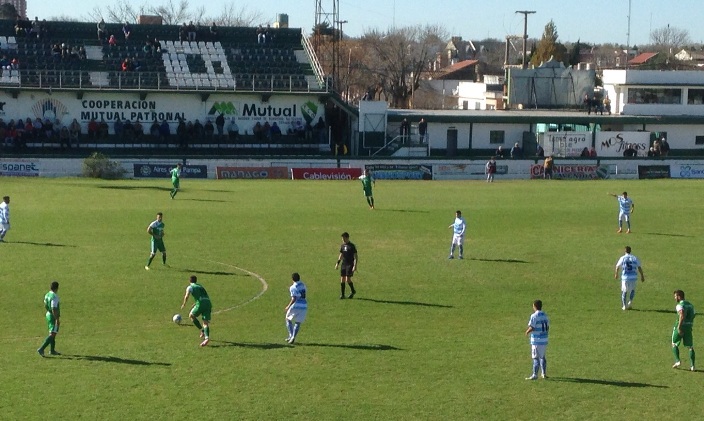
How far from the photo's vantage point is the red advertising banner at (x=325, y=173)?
5162 cm

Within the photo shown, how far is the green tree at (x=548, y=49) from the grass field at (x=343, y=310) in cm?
8004

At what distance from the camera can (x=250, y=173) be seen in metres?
51.5

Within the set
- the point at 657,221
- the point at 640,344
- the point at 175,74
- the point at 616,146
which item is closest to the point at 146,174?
the point at 175,74

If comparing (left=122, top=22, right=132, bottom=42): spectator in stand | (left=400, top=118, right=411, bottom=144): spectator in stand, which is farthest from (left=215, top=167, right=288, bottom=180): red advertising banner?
(left=122, top=22, right=132, bottom=42): spectator in stand

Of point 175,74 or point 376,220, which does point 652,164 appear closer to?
point 376,220

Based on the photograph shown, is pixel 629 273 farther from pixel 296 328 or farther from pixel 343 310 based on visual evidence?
pixel 296 328

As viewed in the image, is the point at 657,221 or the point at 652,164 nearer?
the point at 657,221

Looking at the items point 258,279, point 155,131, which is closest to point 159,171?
point 155,131

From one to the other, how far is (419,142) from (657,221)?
23.4 m

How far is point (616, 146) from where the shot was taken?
62.2 m

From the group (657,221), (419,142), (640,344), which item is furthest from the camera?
(419,142)

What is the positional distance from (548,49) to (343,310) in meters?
105

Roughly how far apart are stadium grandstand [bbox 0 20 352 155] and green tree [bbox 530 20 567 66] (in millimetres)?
62320

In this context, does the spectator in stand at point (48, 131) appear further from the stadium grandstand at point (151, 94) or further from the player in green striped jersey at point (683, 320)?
the player in green striped jersey at point (683, 320)
